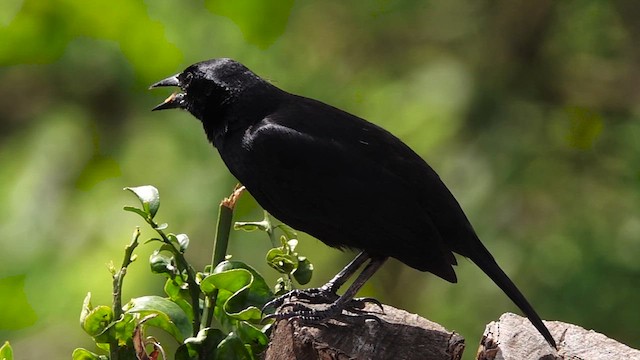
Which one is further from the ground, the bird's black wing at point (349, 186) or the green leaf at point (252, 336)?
the bird's black wing at point (349, 186)

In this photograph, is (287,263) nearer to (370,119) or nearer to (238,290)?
(238,290)

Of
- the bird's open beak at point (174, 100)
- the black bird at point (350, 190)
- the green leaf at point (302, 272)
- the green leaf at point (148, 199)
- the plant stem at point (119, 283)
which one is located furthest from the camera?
the bird's open beak at point (174, 100)

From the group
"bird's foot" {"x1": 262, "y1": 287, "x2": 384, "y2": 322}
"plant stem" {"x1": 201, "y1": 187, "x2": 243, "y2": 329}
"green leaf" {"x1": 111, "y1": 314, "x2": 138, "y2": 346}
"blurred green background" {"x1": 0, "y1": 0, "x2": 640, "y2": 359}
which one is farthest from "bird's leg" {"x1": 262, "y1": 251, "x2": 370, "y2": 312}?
"blurred green background" {"x1": 0, "y1": 0, "x2": 640, "y2": 359}

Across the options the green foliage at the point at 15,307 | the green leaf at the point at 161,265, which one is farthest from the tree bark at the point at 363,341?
the green foliage at the point at 15,307

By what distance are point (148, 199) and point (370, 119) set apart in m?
2.00

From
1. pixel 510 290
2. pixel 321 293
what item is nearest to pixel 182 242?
pixel 321 293

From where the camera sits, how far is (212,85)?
9.44 feet

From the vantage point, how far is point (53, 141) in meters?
4.25

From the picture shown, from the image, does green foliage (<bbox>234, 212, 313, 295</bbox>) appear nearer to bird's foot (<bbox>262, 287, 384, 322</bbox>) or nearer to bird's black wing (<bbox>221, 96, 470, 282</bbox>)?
bird's foot (<bbox>262, 287, 384, 322</bbox>)

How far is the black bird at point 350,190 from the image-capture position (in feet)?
8.38

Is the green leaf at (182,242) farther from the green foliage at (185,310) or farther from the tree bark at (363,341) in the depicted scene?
the tree bark at (363,341)

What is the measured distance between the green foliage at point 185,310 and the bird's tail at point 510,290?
545 millimetres

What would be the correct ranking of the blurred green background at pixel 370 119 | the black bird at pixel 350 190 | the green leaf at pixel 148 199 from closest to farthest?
the green leaf at pixel 148 199, the black bird at pixel 350 190, the blurred green background at pixel 370 119

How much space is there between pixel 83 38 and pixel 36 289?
3.48ft
